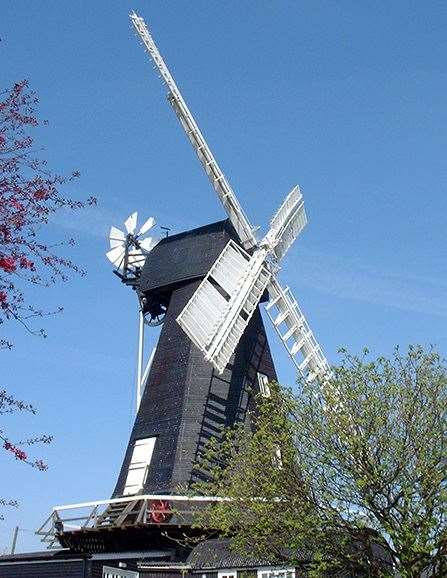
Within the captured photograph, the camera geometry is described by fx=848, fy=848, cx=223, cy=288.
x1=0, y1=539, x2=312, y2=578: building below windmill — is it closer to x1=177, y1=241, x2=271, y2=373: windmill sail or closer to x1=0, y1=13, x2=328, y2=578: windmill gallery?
x1=0, y1=13, x2=328, y2=578: windmill gallery

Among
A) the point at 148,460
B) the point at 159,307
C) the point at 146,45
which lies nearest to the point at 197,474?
the point at 148,460

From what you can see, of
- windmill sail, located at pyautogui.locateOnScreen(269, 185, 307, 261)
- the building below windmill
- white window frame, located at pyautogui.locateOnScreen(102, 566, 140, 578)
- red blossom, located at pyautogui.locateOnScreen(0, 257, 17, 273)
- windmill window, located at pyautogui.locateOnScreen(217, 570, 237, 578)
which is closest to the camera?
red blossom, located at pyautogui.locateOnScreen(0, 257, 17, 273)

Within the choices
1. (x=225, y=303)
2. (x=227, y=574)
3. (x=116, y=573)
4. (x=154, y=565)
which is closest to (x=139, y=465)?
(x=154, y=565)

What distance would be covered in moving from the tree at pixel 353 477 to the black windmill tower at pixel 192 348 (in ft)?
24.4

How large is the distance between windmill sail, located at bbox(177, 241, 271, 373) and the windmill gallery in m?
0.05

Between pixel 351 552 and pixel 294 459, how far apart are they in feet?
8.22

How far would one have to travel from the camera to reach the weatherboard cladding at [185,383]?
30.9 metres

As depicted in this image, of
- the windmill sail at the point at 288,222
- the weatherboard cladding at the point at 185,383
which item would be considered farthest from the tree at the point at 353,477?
the windmill sail at the point at 288,222

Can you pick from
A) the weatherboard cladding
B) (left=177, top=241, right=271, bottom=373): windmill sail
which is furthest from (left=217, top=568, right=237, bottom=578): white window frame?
(left=177, top=241, right=271, bottom=373): windmill sail

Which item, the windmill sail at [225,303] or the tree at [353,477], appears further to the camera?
the windmill sail at [225,303]

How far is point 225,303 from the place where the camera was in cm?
3312

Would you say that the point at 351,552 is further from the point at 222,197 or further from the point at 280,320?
the point at 222,197

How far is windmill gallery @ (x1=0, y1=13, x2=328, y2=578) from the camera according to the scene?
90.9ft

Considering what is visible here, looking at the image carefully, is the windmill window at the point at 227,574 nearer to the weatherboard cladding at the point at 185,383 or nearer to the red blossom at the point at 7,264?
the weatherboard cladding at the point at 185,383
